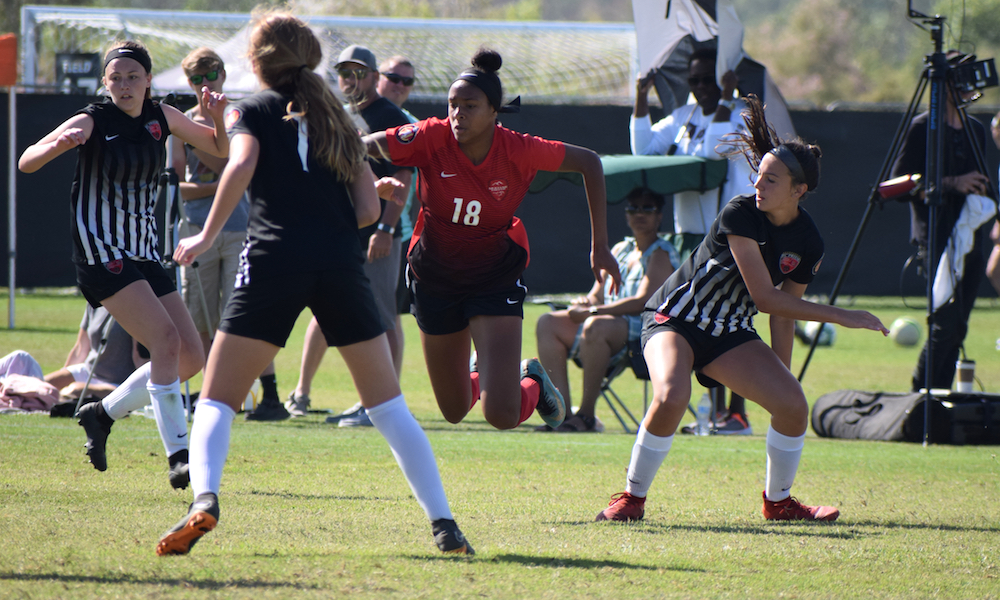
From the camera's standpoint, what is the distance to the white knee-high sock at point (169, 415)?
4848mm

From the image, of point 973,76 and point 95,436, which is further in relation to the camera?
point 973,76

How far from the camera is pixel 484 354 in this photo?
5.05 m

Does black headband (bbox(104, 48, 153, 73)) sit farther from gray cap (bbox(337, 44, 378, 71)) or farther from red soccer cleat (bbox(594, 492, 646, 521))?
red soccer cleat (bbox(594, 492, 646, 521))

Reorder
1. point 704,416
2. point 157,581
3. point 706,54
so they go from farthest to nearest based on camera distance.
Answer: point 706,54
point 704,416
point 157,581

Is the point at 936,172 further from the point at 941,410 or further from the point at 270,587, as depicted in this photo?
the point at 270,587

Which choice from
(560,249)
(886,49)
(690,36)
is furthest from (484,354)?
(886,49)

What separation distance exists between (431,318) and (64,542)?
1.97 metres

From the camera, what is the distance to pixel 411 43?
80.5ft

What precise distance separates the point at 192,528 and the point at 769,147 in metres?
3.13

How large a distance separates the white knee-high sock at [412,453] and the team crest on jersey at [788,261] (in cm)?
194

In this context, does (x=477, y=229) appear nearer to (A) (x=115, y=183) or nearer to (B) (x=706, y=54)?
(A) (x=115, y=183)

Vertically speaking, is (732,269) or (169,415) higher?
(732,269)

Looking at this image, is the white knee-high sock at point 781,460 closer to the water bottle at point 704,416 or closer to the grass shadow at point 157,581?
the grass shadow at point 157,581

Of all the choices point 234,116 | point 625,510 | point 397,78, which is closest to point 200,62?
point 397,78
